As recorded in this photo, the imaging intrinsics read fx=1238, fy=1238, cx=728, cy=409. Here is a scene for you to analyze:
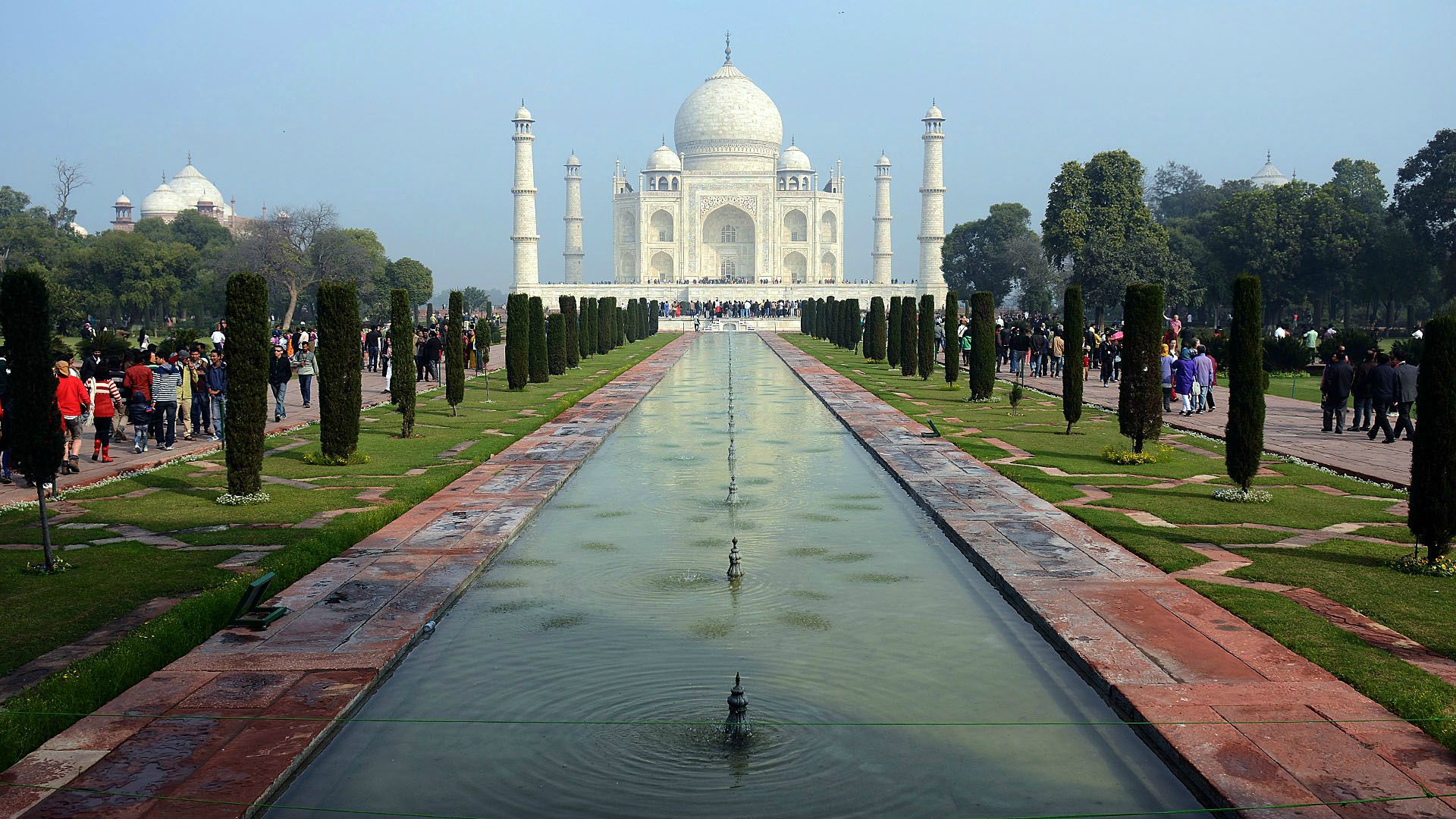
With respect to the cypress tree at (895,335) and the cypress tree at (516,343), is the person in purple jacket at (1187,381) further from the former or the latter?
the cypress tree at (516,343)

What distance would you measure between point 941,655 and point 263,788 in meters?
2.40

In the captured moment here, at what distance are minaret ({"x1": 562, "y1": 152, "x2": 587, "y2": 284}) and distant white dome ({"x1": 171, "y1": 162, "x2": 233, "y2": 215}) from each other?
30.3 metres

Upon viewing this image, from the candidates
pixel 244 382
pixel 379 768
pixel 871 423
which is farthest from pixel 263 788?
pixel 871 423

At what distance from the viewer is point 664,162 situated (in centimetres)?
6344

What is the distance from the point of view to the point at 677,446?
10.5m

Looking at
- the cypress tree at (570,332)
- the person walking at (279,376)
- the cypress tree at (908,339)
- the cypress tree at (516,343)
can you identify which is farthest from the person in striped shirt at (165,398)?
the cypress tree at (908,339)

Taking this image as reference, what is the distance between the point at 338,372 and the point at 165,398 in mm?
2071

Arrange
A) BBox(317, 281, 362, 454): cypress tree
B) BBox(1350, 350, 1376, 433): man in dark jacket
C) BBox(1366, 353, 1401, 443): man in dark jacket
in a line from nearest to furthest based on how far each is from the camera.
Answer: BBox(317, 281, 362, 454): cypress tree
BBox(1366, 353, 1401, 443): man in dark jacket
BBox(1350, 350, 1376, 433): man in dark jacket

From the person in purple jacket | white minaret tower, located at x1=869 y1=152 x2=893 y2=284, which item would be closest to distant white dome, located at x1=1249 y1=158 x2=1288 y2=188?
white minaret tower, located at x1=869 y1=152 x2=893 y2=284

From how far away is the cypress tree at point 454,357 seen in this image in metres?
12.9

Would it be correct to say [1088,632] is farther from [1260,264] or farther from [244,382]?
[1260,264]

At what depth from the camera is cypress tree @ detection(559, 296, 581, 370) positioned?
21.9m

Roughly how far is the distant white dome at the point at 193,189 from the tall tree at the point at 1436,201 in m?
69.5

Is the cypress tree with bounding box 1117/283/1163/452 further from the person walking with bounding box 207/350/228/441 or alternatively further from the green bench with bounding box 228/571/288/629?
the person walking with bounding box 207/350/228/441
